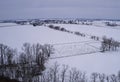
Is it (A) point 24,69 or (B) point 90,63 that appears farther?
(B) point 90,63

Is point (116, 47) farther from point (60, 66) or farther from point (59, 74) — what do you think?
point (59, 74)

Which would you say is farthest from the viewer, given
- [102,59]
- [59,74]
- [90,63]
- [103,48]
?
[103,48]

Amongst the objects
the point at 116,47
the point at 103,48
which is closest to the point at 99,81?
the point at 103,48

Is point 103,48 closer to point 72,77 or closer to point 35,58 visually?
point 35,58

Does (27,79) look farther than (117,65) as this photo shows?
No

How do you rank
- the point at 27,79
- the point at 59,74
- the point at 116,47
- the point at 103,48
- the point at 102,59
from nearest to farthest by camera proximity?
1. the point at 27,79
2. the point at 59,74
3. the point at 102,59
4. the point at 103,48
5. the point at 116,47

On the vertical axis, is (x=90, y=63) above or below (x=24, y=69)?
below

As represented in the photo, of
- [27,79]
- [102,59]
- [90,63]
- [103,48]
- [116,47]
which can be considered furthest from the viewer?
[116,47]

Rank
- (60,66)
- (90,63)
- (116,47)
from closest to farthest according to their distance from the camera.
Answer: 1. (60,66)
2. (90,63)
3. (116,47)

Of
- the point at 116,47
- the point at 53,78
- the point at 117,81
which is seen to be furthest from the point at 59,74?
the point at 116,47
